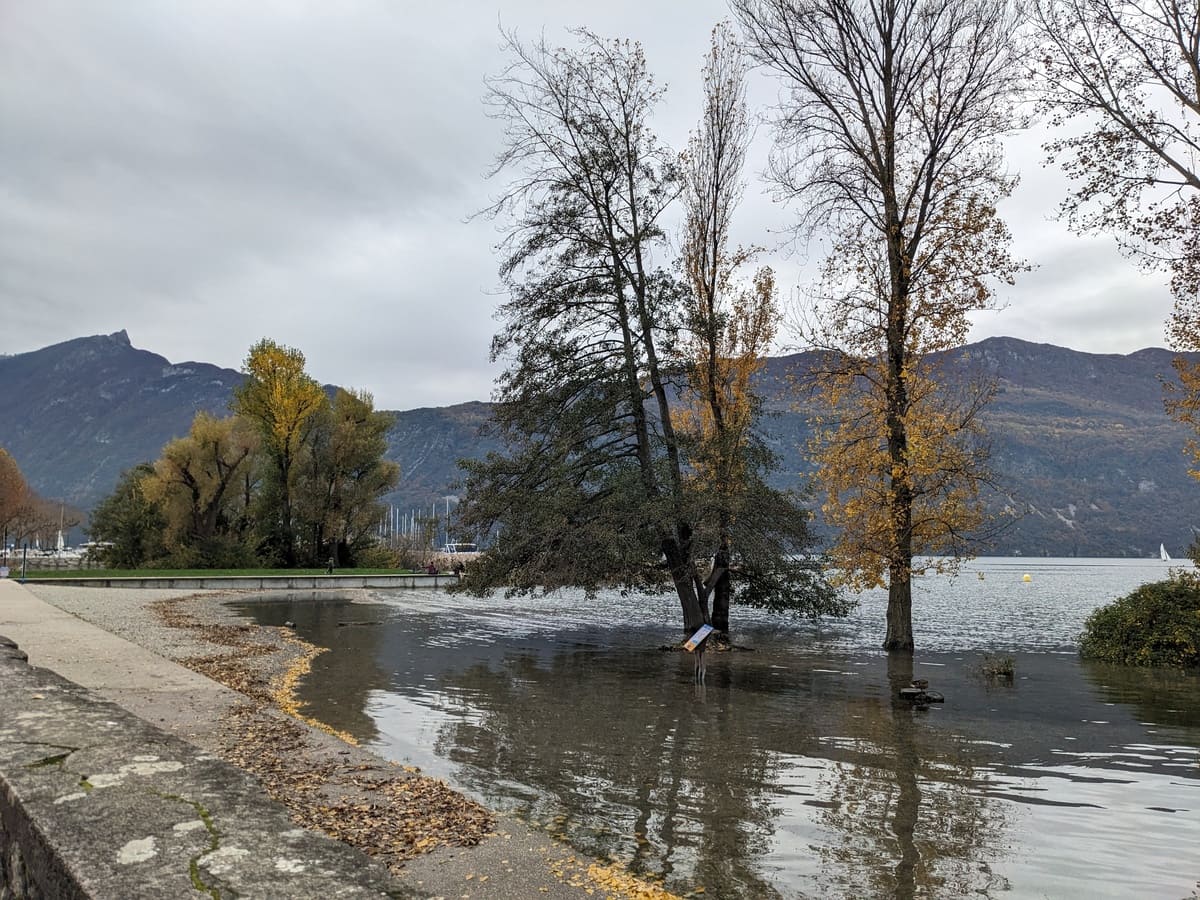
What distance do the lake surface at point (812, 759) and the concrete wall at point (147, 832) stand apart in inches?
149

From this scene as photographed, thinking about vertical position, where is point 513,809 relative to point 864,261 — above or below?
below

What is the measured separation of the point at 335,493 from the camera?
59.7m

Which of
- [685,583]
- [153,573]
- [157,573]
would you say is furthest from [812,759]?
[153,573]

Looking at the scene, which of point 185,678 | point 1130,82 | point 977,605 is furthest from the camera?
point 977,605

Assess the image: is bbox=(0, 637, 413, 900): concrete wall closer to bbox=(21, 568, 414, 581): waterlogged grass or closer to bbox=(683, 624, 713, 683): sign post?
bbox=(683, 624, 713, 683): sign post

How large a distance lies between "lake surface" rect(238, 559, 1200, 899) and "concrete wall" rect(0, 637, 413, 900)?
3777 millimetres

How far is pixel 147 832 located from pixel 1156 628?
77.6 feet

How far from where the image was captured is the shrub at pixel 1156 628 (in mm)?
19547

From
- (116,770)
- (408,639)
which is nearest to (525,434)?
(408,639)

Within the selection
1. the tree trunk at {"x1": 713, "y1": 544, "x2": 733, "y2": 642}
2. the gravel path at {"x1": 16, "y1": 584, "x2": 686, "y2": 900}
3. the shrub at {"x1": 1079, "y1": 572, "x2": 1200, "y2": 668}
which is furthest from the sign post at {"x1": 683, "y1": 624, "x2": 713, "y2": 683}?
the shrub at {"x1": 1079, "y1": 572, "x2": 1200, "y2": 668}

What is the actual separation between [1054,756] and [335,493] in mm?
55101

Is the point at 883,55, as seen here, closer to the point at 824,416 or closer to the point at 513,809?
the point at 824,416

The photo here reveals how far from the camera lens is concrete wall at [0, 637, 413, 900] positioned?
268 centimetres

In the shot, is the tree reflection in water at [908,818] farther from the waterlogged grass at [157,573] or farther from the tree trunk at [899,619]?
the waterlogged grass at [157,573]
